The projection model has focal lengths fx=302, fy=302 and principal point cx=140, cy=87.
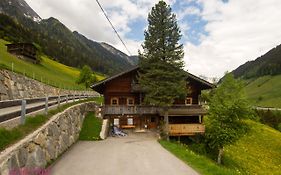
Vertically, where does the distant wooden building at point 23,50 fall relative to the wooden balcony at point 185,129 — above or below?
above

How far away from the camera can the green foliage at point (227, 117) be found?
2886 cm

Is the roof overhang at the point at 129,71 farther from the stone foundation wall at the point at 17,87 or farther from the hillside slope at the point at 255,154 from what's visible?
the stone foundation wall at the point at 17,87

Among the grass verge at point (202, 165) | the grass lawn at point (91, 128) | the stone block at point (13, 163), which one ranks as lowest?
the grass verge at point (202, 165)

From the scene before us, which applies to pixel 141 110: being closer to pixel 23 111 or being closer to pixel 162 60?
pixel 162 60

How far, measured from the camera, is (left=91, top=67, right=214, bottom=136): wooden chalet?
119 ft

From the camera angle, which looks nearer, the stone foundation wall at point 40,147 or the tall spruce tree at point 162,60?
the stone foundation wall at point 40,147

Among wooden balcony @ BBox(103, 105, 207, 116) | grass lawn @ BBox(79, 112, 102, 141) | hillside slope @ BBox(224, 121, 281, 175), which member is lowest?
hillside slope @ BBox(224, 121, 281, 175)

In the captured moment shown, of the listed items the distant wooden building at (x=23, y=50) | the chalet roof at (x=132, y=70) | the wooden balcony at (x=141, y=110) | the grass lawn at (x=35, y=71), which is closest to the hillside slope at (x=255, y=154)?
the wooden balcony at (x=141, y=110)

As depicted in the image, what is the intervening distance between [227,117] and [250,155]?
40.1 ft

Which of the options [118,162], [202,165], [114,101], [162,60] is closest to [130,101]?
[114,101]

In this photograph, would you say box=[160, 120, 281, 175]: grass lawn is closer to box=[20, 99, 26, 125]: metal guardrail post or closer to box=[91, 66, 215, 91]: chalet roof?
box=[91, 66, 215, 91]: chalet roof

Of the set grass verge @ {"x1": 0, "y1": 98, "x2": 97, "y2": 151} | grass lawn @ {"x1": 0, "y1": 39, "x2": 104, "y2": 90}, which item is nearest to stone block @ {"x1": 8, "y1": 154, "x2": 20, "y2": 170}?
grass verge @ {"x1": 0, "y1": 98, "x2": 97, "y2": 151}

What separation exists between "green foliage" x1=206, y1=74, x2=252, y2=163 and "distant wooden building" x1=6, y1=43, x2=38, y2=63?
205ft

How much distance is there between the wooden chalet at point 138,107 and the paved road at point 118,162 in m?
Answer: 13.4
